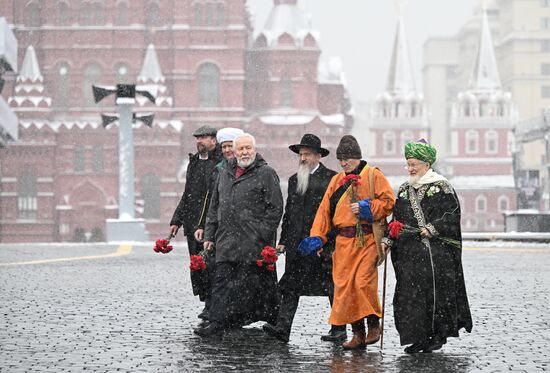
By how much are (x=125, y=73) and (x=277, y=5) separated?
9533mm

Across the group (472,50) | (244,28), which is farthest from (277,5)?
(472,50)

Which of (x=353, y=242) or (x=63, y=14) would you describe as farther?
(x=63, y=14)

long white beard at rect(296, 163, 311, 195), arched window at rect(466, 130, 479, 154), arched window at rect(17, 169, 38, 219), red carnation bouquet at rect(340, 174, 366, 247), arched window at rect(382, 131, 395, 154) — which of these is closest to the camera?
red carnation bouquet at rect(340, 174, 366, 247)

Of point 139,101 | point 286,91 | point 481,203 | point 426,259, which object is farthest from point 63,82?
point 426,259

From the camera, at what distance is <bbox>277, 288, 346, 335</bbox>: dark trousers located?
1005 cm

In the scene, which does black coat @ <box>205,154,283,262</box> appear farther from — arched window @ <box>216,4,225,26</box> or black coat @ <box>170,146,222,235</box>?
arched window @ <box>216,4,225,26</box>

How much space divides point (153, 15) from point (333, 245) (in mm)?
58761

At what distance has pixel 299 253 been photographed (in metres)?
10.2

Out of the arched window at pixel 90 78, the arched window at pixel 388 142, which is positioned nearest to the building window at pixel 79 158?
the arched window at pixel 90 78

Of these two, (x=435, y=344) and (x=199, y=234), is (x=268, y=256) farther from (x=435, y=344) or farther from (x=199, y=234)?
(x=435, y=344)

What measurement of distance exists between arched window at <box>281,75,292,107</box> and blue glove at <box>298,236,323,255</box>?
190 feet

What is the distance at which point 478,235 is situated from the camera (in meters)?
35.8

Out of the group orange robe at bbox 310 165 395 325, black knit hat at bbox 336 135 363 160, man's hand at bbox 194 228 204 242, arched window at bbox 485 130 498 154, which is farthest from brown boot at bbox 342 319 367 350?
arched window at bbox 485 130 498 154

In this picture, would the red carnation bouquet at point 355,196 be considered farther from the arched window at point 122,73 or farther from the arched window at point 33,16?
the arched window at point 33,16
